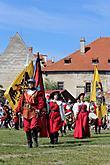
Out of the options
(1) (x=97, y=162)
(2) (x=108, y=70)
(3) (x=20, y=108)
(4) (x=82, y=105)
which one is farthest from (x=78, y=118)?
(2) (x=108, y=70)

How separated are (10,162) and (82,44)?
201ft

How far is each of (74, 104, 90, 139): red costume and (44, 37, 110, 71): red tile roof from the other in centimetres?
5031

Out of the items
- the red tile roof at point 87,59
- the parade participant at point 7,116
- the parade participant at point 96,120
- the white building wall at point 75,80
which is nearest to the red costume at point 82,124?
the parade participant at point 96,120

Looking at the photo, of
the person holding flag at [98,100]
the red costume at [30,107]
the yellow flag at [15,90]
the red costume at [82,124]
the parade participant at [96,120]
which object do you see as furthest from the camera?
the person holding flag at [98,100]

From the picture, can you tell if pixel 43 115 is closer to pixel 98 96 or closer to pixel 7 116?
pixel 98 96

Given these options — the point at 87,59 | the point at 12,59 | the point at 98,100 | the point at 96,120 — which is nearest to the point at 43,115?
the point at 96,120

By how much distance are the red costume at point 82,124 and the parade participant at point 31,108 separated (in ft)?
14.8

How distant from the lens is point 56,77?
70.1 m

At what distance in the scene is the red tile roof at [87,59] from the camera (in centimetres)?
6881

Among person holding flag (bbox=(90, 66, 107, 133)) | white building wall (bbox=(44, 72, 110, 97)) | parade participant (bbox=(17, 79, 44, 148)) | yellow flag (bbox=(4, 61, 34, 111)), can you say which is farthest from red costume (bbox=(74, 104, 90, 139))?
white building wall (bbox=(44, 72, 110, 97))

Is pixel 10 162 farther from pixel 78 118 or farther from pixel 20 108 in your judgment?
pixel 78 118

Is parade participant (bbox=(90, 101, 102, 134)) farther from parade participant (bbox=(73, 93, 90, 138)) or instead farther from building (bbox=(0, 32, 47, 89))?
building (bbox=(0, 32, 47, 89))

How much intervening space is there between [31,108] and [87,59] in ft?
186

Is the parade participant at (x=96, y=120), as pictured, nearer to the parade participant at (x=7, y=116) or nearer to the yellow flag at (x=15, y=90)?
the yellow flag at (x=15, y=90)
